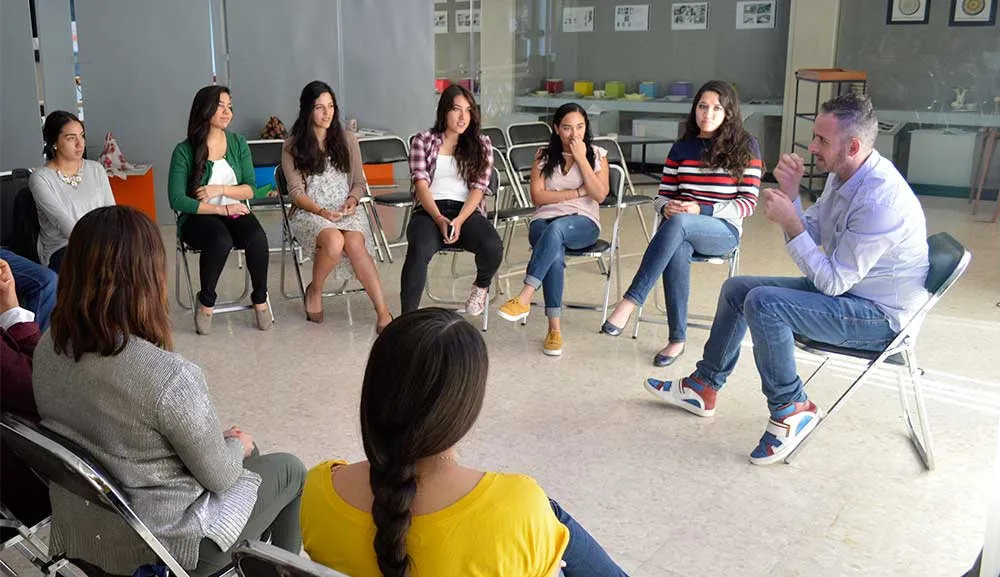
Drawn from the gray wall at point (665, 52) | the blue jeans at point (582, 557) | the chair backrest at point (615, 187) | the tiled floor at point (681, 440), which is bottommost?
the tiled floor at point (681, 440)

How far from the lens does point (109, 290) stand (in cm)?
203

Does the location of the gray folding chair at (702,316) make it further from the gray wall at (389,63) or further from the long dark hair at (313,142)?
the gray wall at (389,63)

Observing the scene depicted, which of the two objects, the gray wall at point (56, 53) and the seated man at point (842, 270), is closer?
the seated man at point (842, 270)

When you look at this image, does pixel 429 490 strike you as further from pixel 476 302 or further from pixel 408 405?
pixel 476 302

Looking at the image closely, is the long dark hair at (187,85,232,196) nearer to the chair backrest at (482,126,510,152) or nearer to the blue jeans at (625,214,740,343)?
the blue jeans at (625,214,740,343)

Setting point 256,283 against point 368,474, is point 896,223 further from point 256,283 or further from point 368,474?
point 256,283

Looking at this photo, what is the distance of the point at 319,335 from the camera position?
5.06 m

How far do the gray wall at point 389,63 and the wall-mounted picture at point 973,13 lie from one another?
4630mm

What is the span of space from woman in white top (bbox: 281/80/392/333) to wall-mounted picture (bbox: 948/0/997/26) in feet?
18.6

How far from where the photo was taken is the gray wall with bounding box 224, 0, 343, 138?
829 centimetres

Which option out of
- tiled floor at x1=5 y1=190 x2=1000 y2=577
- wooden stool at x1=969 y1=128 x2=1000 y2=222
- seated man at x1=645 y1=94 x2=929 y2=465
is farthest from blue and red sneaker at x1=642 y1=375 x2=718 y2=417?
wooden stool at x1=969 y1=128 x2=1000 y2=222

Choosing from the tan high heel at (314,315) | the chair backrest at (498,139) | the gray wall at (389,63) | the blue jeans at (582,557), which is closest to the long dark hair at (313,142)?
the tan high heel at (314,315)

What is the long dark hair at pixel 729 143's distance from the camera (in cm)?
462

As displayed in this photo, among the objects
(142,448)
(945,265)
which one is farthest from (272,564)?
(945,265)
